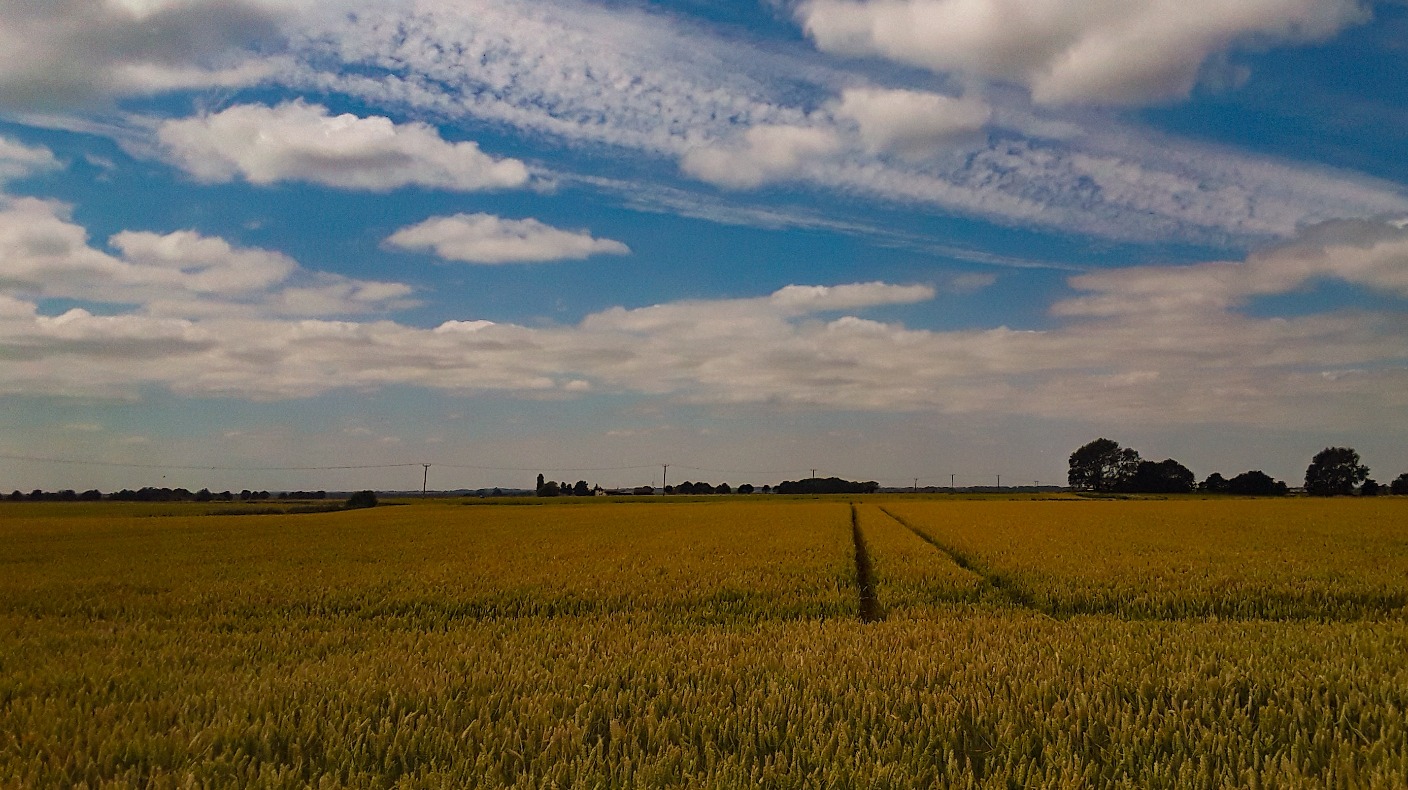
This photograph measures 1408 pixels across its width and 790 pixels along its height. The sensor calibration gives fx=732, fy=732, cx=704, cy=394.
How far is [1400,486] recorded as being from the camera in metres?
119

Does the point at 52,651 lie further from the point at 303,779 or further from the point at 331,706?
the point at 303,779

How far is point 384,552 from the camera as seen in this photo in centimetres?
2083

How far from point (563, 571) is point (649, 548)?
6.15 meters

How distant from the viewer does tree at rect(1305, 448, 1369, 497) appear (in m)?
132

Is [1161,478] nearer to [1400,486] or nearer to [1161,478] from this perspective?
[1161,478]

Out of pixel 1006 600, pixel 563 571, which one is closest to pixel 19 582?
pixel 563 571

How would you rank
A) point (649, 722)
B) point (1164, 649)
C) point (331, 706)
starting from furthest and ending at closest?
point (1164, 649) < point (331, 706) < point (649, 722)

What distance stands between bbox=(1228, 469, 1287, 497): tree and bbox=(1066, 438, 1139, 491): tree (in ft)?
57.5

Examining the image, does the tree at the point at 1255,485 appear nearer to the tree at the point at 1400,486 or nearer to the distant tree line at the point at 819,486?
the tree at the point at 1400,486

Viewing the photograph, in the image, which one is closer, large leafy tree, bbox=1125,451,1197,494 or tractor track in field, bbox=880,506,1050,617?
tractor track in field, bbox=880,506,1050,617

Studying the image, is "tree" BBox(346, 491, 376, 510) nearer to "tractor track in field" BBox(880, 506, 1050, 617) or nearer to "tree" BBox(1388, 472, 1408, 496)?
"tractor track in field" BBox(880, 506, 1050, 617)

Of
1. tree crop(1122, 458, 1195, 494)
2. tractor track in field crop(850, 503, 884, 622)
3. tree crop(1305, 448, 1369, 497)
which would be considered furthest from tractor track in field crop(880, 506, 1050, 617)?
tree crop(1305, 448, 1369, 497)

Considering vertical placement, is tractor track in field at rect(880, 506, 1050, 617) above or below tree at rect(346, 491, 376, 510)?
above

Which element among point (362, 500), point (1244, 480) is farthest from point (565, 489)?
point (1244, 480)
